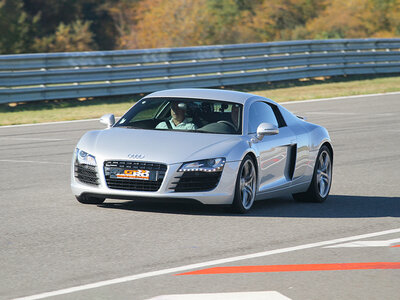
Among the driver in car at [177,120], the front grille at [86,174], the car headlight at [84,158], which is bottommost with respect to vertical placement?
the front grille at [86,174]

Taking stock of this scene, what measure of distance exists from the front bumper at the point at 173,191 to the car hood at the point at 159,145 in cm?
12

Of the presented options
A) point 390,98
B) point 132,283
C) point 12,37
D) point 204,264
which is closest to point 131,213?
point 204,264

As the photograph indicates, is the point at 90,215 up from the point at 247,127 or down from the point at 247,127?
down

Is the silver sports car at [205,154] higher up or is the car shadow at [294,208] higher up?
the silver sports car at [205,154]

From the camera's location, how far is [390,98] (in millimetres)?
28672

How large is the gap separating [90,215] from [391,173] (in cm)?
569

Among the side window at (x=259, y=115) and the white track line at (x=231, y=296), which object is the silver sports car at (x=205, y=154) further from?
the white track line at (x=231, y=296)

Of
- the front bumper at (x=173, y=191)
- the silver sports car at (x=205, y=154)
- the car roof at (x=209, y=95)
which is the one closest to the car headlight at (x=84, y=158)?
the silver sports car at (x=205, y=154)

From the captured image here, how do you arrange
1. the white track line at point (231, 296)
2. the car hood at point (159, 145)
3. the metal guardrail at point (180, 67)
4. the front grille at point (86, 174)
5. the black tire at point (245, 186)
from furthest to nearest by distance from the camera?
the metal guardrail at point (180, 67) → the black tire at point (245, 186) → the front grille at point (86, 174) → the car hood at point (159, 145) → the white track line at point (231, 296)

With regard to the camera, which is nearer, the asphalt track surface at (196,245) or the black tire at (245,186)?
the asphalt track surface at (196,245)

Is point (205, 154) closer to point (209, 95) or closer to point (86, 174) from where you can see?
point (86, 174)

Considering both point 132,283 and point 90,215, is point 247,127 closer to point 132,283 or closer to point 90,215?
point 90,215

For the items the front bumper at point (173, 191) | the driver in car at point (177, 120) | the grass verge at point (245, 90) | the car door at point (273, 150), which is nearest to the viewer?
the front bumper at point (173, 191)

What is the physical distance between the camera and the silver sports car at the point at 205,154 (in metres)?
9.25
